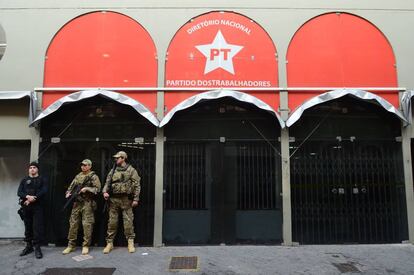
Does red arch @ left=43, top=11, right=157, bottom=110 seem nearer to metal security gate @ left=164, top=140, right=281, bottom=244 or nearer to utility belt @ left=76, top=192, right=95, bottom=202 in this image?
metal security gate @ left=164, top=140, right=281, bottom=244

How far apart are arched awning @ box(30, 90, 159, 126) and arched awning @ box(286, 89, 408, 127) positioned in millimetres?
2950

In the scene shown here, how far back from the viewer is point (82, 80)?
812 cm

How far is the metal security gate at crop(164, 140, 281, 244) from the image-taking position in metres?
7.77

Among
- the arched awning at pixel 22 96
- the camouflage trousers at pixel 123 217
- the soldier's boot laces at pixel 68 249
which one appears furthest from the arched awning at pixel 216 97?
the soldier's boot laces at pixel 68 249

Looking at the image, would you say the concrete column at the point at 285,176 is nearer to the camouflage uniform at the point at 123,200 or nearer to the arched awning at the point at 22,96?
the camouflage uniform at the point at 123,200

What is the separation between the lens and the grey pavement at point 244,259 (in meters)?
6.15

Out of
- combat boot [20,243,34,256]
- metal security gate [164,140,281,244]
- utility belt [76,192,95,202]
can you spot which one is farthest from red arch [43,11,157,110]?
combat boot [20,243,34,256]

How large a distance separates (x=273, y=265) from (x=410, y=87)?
16.9ft

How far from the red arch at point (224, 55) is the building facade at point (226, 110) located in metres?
0.03

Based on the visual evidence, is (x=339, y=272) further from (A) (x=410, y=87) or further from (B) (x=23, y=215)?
(B) (x=23, y=215)

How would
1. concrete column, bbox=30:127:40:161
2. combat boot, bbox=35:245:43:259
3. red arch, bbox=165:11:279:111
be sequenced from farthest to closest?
red arch, bbox=165:11:279:111, concrete column, bbox=30:127:40:161, combat boot, bbox=35:245:43:259

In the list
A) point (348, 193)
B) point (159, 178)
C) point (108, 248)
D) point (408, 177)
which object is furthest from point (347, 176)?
point (108, 248)

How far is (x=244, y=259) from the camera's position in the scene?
22.0 feet

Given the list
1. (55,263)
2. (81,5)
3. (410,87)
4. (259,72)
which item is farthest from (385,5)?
(55,263)
